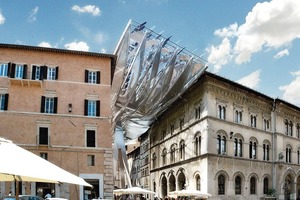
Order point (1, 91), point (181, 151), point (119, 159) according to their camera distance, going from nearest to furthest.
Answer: point (1, 91), point (181, 151), point (119, 159)

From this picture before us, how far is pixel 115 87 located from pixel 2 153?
32511mm

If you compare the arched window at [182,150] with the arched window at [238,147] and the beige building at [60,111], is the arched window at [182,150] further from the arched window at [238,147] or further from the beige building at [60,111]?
the beige building at [60,111]

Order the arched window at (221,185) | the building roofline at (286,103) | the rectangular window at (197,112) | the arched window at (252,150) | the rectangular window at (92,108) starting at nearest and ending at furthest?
the rectangular window at (92,108)
the arched window at (221,185)
the rectangular window at (197,112)
the arched window at (252,150)
the building roofline at (286,103)

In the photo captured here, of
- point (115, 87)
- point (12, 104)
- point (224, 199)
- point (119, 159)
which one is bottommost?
point (224, 199)

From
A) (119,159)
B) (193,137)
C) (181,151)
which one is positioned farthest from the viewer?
(119,159)

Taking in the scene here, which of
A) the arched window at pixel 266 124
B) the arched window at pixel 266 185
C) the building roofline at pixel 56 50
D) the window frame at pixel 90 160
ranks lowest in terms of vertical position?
the arched window at pixel 266 185

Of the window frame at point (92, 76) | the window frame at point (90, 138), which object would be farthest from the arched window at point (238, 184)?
the window frame at point (92, 76)

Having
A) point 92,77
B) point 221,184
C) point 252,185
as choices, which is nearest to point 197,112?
point 221,184

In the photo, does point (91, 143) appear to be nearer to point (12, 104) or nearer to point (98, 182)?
point (98, 182)

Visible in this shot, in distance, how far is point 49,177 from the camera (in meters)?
6.12

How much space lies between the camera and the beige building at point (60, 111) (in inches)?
1278

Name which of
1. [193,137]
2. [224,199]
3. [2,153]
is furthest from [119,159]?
[2,153]

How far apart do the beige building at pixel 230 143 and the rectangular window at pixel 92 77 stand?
904cm

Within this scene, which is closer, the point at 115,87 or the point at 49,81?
the point at 49,81
